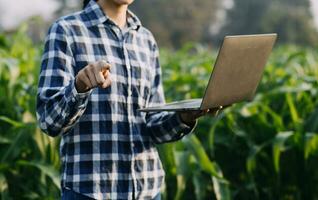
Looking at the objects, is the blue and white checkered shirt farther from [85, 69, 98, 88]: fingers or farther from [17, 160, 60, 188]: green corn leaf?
[17, 160, 60, 188]: green corn leaf

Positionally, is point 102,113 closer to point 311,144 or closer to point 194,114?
point 194,114

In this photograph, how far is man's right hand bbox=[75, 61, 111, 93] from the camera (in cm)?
151

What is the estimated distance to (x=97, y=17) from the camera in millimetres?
1871

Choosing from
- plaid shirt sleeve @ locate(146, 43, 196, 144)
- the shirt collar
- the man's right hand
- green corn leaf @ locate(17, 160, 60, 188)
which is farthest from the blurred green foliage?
the man's right hand

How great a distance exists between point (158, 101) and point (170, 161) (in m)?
0.94

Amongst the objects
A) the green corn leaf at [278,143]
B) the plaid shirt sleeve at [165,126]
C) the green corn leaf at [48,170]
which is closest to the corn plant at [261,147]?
the green corn leaf at [278,143]

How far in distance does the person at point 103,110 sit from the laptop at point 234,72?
11 cm

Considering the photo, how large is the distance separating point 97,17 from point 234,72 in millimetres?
403

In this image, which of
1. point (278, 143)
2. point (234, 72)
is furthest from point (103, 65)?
point (278, 143)

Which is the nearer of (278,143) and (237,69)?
(237,69)

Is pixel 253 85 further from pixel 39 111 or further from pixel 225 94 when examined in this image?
pixel 39 111

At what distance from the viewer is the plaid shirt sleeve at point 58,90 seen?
164 cm

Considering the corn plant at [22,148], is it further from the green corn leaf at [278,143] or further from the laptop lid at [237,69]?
the laptop lid at [237,69]

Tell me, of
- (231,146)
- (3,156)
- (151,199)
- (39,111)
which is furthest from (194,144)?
(39,111)
